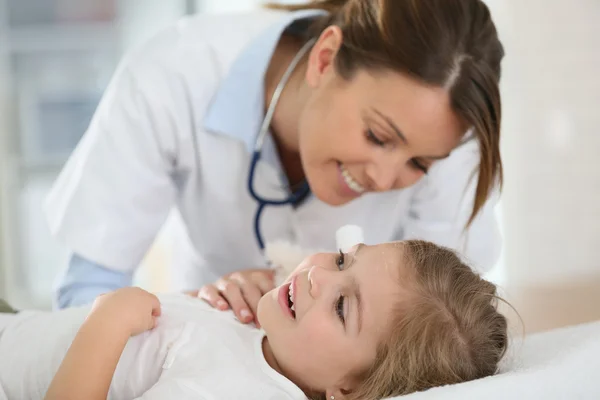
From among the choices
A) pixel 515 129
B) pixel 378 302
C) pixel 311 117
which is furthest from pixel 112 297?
pixel 515 129

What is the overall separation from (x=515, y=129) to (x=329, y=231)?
553 millimetres

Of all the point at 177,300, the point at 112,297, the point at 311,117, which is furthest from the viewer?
the point at 311,117

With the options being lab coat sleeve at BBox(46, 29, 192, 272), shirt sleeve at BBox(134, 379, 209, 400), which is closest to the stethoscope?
lab coat sleeve at BBox(46, 29, 192, 272)

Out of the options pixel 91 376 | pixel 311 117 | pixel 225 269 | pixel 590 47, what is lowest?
pixel 225 269

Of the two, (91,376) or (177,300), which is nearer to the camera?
(91,376)

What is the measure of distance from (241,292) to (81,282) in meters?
0.45

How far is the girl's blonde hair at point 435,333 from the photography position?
0.99m

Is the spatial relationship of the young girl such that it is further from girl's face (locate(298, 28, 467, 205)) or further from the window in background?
the window in background

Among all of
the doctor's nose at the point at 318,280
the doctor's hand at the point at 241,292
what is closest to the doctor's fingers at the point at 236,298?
the doctor's hand at the point at 241,292

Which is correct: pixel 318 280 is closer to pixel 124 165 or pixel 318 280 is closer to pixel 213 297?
pixel 213 297

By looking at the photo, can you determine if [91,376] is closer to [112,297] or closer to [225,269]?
[112,297]

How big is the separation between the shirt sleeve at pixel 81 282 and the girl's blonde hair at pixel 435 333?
617mm

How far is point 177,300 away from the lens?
1167mm

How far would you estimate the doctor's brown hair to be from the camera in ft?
4.05
